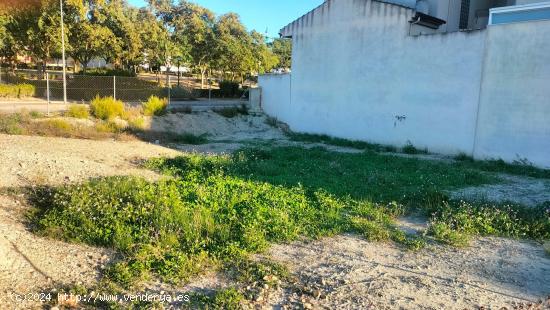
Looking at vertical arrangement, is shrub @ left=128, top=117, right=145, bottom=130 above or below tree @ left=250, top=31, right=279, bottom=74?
below

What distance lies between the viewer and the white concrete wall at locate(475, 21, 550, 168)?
1167 centimetres

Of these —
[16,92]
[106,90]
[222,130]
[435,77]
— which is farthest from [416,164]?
[16,92]

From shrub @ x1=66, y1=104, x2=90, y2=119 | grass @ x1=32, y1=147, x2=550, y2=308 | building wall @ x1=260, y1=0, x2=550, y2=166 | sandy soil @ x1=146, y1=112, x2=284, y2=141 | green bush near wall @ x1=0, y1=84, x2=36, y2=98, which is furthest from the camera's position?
green bush near wall @ x1=0, y1=84, x2=36, y2=98

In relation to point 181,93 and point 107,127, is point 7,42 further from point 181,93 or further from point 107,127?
point 107,127

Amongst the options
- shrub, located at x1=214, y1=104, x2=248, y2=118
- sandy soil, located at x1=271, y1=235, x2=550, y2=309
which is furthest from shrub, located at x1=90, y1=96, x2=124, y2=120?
sandy soil, located at x1=271, y1=235, x2=550, y2=309

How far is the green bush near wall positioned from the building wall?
54.4ft

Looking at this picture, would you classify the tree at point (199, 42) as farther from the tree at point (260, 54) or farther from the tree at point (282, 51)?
the tree at point (282, 51)

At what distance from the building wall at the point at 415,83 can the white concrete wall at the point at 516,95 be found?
3 cm

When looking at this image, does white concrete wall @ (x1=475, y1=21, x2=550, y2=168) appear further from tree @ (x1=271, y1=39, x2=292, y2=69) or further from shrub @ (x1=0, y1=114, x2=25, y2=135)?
tree @ (x1=271, y1=39, x2=292, y2=69)

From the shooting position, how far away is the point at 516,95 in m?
12.2

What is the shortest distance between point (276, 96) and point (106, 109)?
9031 mm

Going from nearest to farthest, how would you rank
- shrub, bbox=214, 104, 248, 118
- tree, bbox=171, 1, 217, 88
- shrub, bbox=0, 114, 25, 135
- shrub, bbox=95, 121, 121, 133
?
shrub, bbox=0, 114, 25, 135 → shrub, bbox=95, 121, 121, 133 → shrub, bbox=214, 104, 248, 118 → tree, bbox=171, 1, 217, 88

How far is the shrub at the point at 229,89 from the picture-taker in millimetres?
38438

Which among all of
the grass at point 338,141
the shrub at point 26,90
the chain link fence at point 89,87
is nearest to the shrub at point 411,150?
the grass at point 338,141
